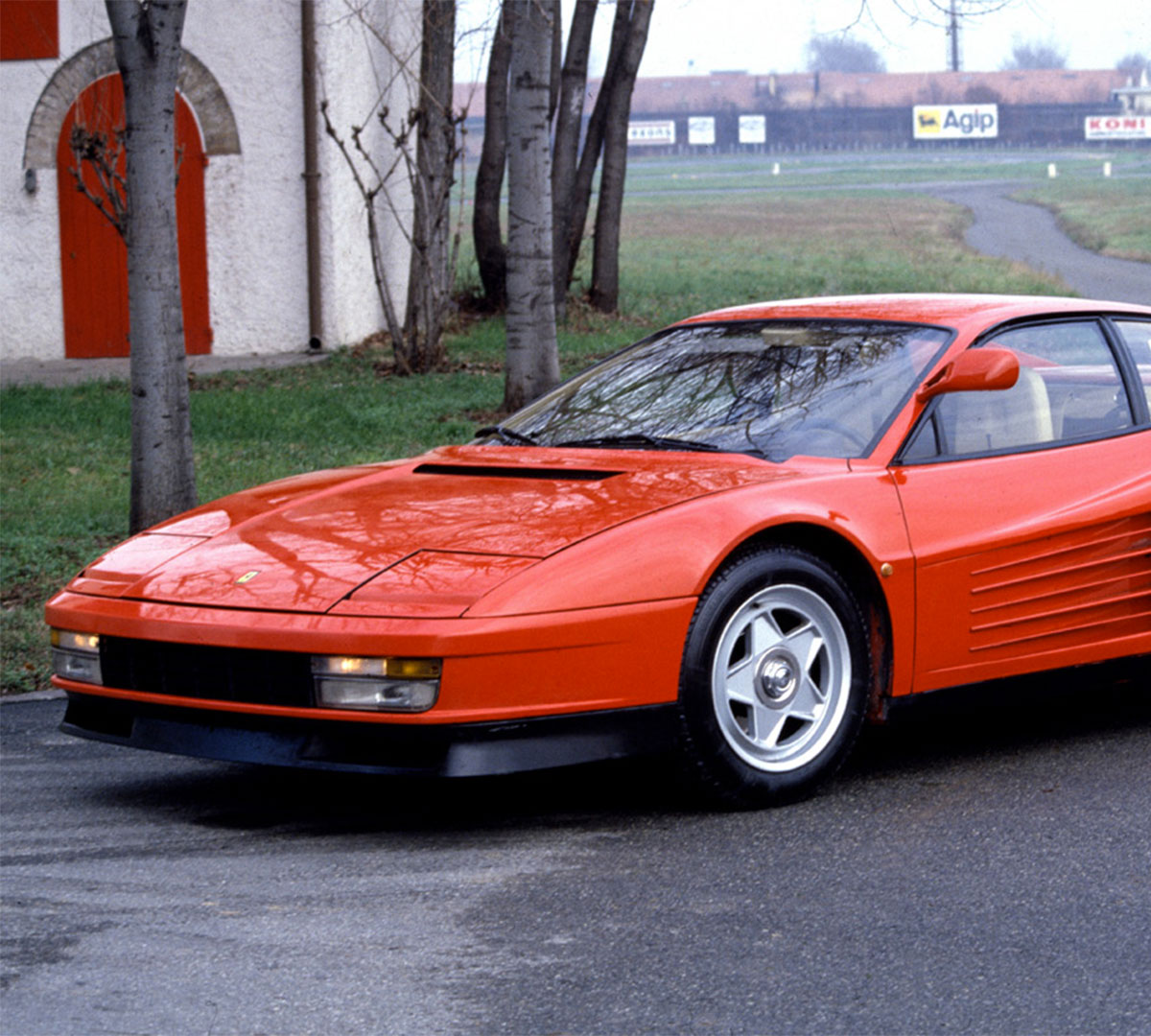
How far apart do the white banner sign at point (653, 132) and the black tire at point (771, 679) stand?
110768 mm

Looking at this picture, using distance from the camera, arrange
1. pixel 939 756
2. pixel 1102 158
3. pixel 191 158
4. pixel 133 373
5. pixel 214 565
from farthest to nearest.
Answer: pixel 1102 158, pixel 191 158, pixel 133 373, pixel 939 756, pixel 214 565

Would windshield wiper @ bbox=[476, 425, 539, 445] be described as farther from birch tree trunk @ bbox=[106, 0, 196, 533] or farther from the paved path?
the paved path

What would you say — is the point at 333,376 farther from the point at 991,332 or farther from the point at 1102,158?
the point at 1102,158

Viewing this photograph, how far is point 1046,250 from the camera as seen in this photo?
3622 cm

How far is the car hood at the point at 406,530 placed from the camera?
14.3 feet

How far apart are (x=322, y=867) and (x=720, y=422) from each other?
1855mm

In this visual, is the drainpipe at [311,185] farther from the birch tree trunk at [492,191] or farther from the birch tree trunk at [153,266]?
the birch tree trunk at [153,266]

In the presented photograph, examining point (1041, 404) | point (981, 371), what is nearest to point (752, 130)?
point (1041, 404)

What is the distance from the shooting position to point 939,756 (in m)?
5.27

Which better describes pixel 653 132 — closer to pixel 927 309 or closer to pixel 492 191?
pixel 492 191

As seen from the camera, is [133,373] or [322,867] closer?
[322,867]

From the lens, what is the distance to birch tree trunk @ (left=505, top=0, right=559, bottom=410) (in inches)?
455

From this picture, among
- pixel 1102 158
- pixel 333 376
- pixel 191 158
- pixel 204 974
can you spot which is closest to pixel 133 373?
pixel 204 974

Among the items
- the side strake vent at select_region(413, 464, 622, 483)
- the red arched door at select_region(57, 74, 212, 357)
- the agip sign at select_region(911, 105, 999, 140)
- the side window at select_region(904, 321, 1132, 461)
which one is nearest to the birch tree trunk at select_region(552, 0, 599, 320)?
the red arched door at select_region(57, 74, 212, 357)
